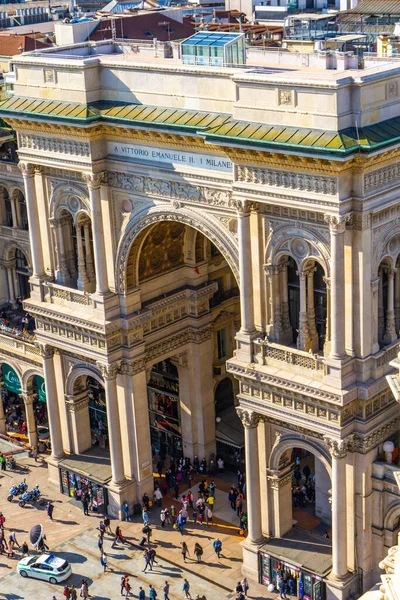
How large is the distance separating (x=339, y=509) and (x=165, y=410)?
838 inches

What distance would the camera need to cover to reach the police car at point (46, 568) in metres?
63.6

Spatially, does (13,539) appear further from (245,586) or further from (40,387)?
(245,586)

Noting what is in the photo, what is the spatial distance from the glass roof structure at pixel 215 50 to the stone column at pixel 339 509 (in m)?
21.4

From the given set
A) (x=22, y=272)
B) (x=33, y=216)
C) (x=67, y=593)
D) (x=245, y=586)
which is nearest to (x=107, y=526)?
(x=67, y=593)

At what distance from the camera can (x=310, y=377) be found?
5594 cm

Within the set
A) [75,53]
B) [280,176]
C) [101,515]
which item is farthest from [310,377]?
[75,53]

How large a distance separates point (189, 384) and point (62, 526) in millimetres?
12192

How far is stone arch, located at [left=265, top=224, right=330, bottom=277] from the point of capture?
178 feet

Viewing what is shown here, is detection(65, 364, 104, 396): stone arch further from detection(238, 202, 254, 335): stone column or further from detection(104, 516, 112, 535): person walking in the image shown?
detection(238, 202, 254, 335): stone column

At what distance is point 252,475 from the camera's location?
60.7 m

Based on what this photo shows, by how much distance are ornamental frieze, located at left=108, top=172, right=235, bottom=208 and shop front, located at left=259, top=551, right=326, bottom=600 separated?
64.2 ft

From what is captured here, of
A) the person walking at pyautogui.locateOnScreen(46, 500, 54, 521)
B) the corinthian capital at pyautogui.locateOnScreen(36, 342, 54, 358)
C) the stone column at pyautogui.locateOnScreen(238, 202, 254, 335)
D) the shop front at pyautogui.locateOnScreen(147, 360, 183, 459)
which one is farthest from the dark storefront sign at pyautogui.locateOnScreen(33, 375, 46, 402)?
the stone column at pyautogui.locateOnScreen(238, 202, 254, 335)

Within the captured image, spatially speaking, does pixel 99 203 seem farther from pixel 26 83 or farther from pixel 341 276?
pixel 341 276

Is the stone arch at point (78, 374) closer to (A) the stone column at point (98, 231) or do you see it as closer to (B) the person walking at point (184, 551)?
(A) the stone column at point (98, 231)
